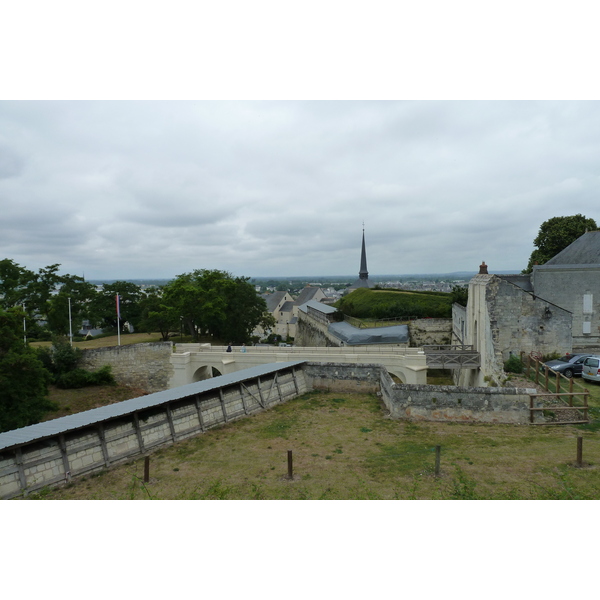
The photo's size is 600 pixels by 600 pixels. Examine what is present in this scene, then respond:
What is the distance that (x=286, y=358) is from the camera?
69.0 feet

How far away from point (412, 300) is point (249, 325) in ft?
54.3

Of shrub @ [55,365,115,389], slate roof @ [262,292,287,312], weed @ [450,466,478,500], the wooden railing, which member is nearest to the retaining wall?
the wooden railing

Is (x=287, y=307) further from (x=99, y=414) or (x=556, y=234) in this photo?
(x=99, y=414)

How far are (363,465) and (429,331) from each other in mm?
24310

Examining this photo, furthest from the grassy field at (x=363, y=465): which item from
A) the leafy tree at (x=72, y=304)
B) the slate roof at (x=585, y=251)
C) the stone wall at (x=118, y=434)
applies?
the leafy tree at (x=72, y=304)

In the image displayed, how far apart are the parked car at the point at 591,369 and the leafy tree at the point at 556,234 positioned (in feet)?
79.2

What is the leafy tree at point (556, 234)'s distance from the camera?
3562 centimetres

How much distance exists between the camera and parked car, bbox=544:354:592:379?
595 inches

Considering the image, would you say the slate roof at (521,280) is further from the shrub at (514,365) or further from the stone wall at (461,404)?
the stone wall at (461,404)

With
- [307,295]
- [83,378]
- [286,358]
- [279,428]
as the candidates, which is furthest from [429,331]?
[307,295]

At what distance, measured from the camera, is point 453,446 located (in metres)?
10.3

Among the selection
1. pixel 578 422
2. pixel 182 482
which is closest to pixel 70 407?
pixel 182 482

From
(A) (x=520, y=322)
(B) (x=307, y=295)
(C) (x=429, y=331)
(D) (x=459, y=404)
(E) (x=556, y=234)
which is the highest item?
(E) (x=556, y=234)

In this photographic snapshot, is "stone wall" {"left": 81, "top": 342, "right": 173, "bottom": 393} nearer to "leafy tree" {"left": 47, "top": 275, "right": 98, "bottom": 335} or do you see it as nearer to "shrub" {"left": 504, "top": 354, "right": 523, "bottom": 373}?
"leafy tree" {"left": 47, "top": 275, "right": 98, "bottom": 335}
